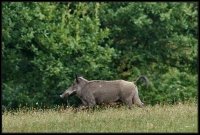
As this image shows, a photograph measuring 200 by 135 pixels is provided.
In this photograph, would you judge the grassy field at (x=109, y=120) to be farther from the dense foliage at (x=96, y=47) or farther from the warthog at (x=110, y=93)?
the dense foliage at (x=96, y=47)

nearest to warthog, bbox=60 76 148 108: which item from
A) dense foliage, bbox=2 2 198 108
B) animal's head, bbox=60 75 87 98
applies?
animal's head, bbox=60 75 87 98

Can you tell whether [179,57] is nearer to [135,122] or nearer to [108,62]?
[108,62]

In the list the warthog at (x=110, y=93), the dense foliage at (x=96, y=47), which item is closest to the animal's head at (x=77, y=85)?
the warthog at (x=110, y=93)

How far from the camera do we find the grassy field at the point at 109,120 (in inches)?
568

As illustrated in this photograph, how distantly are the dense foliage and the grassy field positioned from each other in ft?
46.3

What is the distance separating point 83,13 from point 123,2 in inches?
91.7

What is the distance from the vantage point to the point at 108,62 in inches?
1294

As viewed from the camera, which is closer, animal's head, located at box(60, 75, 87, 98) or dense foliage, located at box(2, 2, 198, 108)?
animal's head, located at box(60, 75, 87, 98)

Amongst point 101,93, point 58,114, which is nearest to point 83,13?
point 101,93

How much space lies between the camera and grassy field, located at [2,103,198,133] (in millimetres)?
14422

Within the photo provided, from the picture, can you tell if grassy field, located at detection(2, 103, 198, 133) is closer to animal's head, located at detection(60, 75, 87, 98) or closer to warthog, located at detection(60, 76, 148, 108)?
warthog, located at detection(60, 76, 148, 108)

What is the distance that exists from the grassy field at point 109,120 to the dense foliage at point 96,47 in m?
14.1

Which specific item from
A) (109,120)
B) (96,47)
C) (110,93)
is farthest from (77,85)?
(96,47)

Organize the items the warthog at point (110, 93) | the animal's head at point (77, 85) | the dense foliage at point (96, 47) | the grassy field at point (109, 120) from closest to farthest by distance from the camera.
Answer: the grassy field at point (109, 120) < the warthog at point (110, 93) < the animal's head at point (77, 85) < the dense foliage at point (96, 47)
